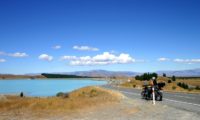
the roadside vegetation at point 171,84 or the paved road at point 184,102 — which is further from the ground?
the roadside vegetation at point 171,84

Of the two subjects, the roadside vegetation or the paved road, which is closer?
the paved road

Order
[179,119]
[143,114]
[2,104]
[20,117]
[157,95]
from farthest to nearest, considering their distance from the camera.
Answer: [157,95] → [2,104] → [143,114] → [20,117] → [179,119]

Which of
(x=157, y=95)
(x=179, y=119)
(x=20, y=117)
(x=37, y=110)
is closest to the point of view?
(x=179, y=119)

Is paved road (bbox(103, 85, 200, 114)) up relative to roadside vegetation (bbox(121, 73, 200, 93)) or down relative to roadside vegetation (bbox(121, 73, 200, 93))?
down

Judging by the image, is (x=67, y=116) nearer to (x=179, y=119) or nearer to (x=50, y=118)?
(x=50, y=118)

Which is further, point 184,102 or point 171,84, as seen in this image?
point 171,84

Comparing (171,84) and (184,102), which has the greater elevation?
(171,84)

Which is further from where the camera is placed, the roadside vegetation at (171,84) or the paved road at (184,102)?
the roadside vegetation at (171,84)

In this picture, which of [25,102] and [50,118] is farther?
[25,102]

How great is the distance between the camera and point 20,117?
1631 centimetres

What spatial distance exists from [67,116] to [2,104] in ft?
21.9

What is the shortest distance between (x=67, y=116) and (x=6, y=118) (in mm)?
2922

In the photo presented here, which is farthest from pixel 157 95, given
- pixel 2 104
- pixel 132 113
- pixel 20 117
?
pixel 20 117

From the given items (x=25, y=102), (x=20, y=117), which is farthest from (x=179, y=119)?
(x=25, y=102)
